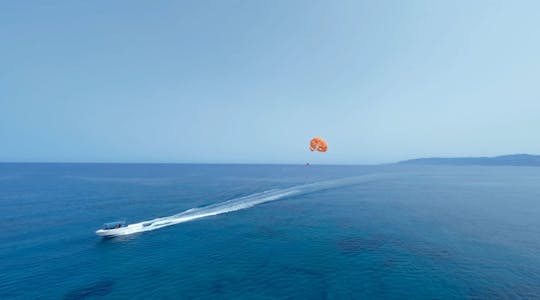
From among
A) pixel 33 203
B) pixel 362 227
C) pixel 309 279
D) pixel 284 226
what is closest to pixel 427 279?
pixel 309 279

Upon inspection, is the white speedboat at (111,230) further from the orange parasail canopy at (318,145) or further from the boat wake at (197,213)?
the orange parasail canopy at (318,145)

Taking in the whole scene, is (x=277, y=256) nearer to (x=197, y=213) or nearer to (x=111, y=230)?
(x=197, y=213)

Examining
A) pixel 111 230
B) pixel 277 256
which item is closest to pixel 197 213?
pixel 111 230

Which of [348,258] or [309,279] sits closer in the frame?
[309,279]

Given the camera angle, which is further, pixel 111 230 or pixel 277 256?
pixel 111 230

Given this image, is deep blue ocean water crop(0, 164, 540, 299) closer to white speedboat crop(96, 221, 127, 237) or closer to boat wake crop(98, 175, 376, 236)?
white speedboat crop(96, 221, 127, 237)

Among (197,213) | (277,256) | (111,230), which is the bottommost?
(277,256)

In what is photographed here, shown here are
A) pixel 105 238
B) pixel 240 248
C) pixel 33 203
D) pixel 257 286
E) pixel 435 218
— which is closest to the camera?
pixel 257 286

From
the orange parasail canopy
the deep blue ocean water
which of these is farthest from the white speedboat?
the orange parasail canopy

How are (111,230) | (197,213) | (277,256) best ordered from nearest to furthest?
1. (277,256)
2. (111,230)
3. (197,213)

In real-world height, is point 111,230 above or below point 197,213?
above

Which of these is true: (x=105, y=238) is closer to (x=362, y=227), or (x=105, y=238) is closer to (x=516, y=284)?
(x=362, y=227)
